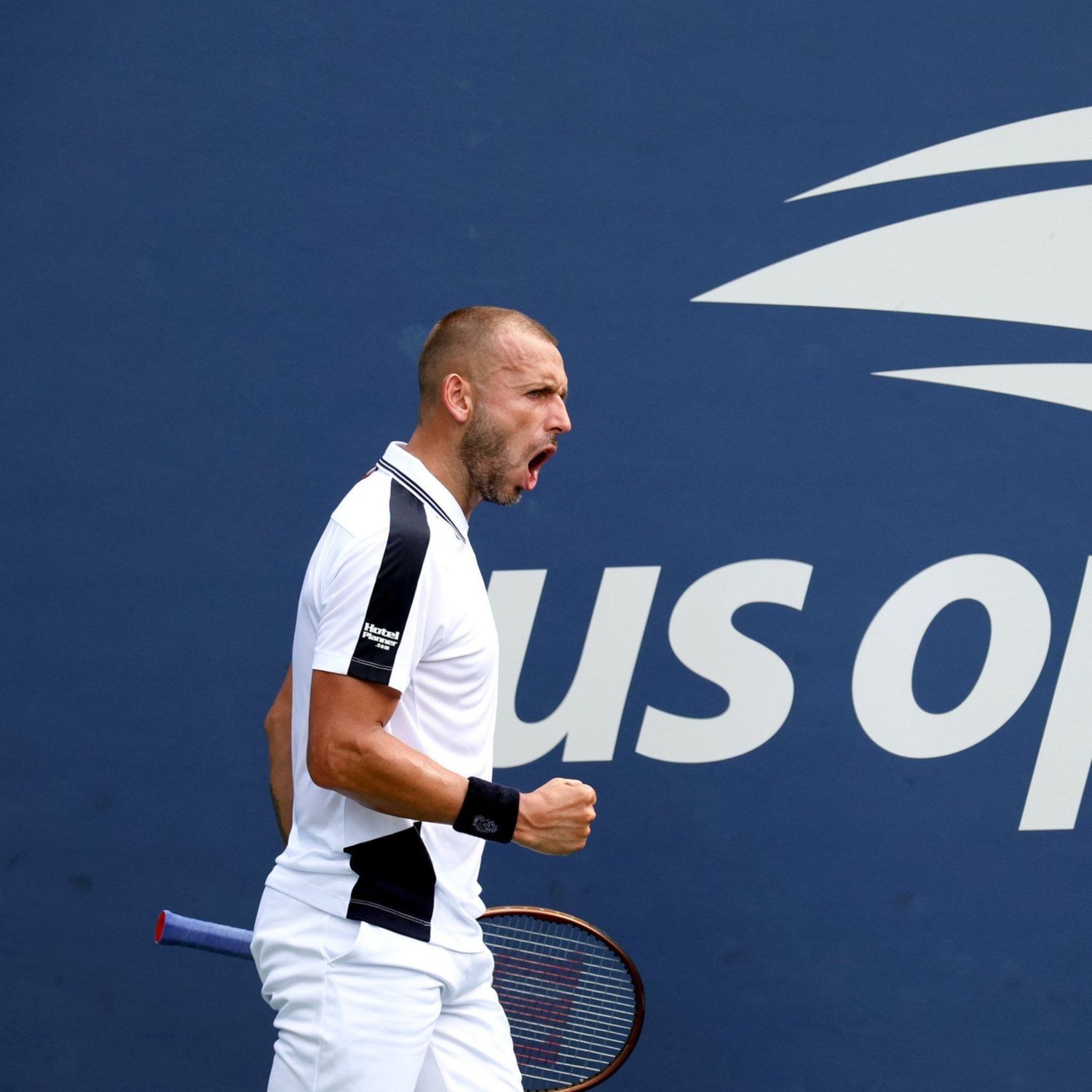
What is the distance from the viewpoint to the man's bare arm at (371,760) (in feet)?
5.59

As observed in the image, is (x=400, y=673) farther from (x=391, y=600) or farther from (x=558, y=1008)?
(x=558, y=1008)

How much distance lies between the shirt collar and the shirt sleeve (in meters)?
0.11

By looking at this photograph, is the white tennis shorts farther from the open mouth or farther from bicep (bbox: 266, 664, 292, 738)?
the open mouth

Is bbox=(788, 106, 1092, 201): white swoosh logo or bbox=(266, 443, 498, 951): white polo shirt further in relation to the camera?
bbox=(788, 106, 1092, 201): white swoosh logo

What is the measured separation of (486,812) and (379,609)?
0.31 m

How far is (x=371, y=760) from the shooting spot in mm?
1700

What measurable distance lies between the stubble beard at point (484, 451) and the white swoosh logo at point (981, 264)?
1009 millimetres

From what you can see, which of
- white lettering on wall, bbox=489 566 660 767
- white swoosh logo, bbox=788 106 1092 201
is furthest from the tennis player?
white swoosh logo, bbox=788 106 1092 201

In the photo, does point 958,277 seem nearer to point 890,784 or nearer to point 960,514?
→ point 960,514

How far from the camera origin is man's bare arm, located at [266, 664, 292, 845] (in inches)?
83.4

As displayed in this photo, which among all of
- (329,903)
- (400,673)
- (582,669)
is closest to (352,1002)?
(329,903)

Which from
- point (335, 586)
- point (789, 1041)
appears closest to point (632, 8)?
point (335, 586)

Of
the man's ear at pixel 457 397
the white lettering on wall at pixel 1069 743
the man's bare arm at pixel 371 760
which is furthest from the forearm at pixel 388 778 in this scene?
the white lettering on wall at pixel 1069 743

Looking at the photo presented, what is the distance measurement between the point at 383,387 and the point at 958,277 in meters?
1.27
